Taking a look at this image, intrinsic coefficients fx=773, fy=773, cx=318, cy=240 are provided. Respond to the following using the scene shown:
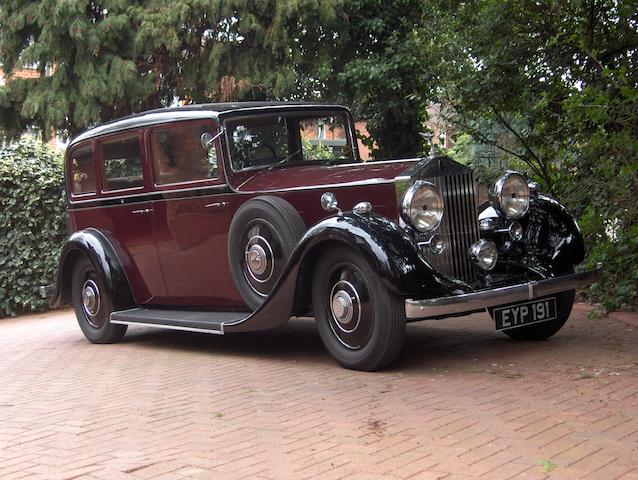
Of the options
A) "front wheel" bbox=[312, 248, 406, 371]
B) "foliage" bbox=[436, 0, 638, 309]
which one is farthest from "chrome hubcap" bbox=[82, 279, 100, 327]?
"foliage" bbox=[436, 0, 638, 309]

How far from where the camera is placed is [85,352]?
764cm

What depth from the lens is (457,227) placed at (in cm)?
566

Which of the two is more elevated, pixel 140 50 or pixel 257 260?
pixel 140 50

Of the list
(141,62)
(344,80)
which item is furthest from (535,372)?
(141,62)

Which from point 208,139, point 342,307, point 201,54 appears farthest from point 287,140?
point 201,54

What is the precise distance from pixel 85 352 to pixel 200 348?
124 centimetres

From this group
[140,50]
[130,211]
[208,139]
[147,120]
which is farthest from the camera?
[140,50]

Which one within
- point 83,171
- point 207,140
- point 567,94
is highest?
point 567,94

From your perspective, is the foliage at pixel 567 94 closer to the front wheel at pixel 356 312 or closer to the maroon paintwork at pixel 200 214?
the maroon paintwork at pixel 200 214

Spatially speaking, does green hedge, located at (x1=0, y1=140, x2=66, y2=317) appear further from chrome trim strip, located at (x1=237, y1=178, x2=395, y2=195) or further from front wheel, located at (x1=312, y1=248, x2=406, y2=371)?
A: front wheel, located at (x1=312, y1=248, x2=406, y2=371)

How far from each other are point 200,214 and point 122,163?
1.37 m

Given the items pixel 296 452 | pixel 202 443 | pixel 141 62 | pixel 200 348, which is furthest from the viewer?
pixel 141 62

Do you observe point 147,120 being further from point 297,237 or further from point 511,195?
point 511,195

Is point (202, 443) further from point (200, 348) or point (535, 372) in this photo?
point (200, 348)
